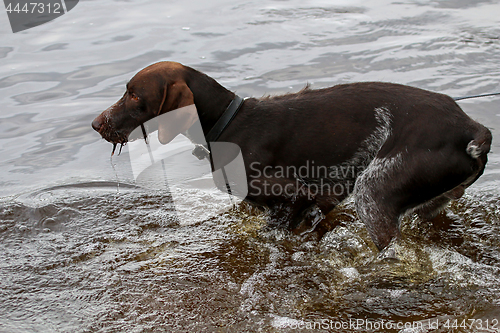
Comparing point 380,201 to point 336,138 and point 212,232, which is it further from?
point 212,232

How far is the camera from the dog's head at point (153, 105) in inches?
149

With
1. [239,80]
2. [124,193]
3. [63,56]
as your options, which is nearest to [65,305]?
[124,193]

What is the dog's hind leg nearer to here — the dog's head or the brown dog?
the brown dog

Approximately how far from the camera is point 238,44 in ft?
29.2

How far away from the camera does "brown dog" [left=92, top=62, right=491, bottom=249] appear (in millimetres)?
3490

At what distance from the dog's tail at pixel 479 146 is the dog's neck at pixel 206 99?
1753mm
